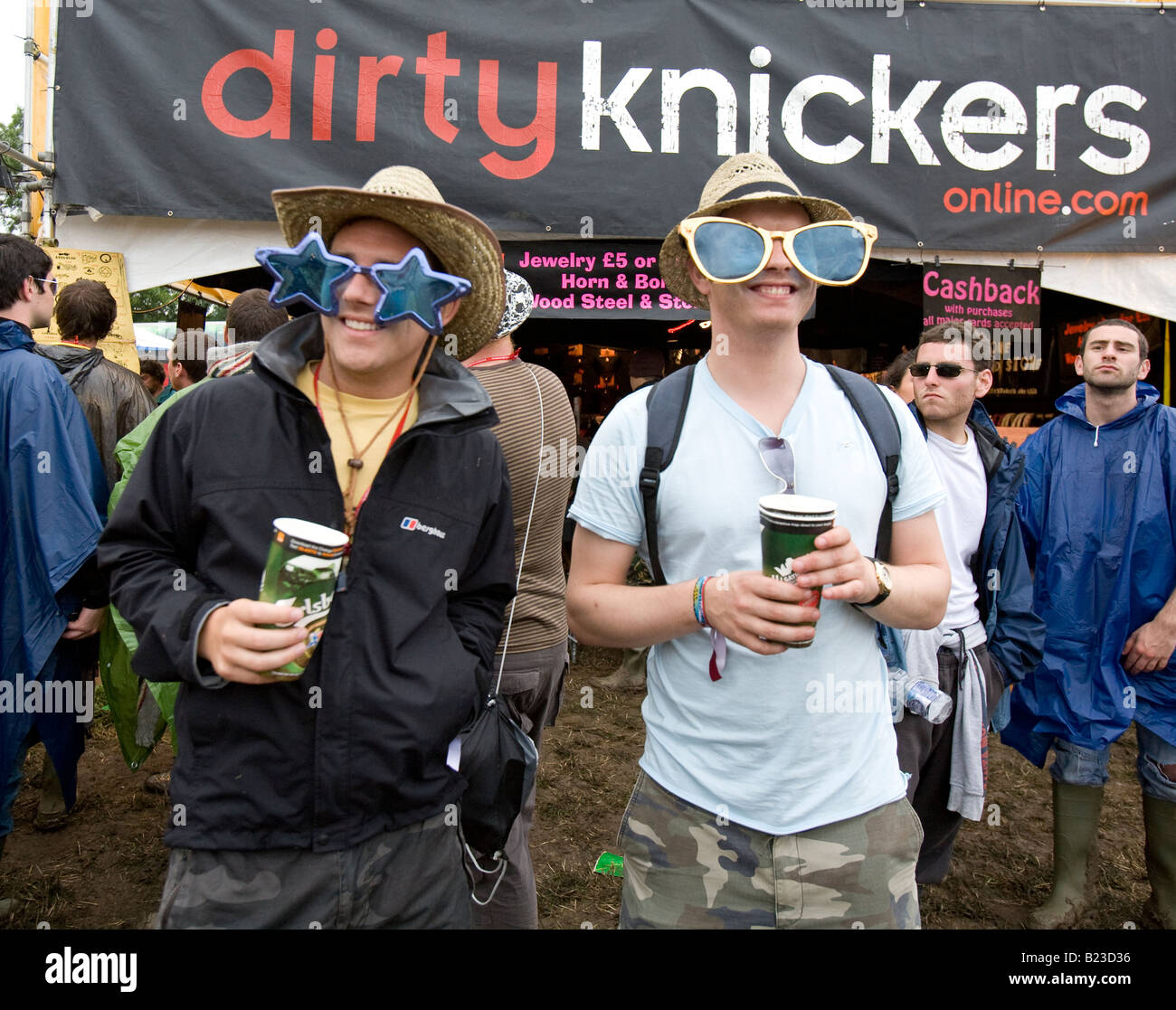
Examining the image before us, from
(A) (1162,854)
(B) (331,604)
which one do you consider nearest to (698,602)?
(B) (331,604)

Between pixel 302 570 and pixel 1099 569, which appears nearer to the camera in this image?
pixel 302 570

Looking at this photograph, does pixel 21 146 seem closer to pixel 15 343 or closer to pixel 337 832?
pixel 15 343

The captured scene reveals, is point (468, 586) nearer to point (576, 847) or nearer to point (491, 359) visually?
point (491, 359)

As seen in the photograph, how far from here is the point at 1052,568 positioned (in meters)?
3.64

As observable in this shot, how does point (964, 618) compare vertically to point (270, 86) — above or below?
below

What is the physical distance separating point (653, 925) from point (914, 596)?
0.91 meters

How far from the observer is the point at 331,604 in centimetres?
157

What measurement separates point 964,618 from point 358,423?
8.12 feet

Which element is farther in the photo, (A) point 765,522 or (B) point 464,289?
(B) point 464,289

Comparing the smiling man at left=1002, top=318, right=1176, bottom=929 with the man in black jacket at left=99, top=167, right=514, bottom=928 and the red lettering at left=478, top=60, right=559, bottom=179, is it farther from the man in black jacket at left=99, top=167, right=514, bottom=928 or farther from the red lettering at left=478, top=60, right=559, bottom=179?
the red lettering at left=478, top=60, right=559, bottom=179

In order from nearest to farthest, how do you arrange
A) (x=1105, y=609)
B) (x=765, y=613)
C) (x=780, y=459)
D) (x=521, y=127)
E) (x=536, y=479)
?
(x=765, y=613) → (x=780, y=459) → (x=536, y=479) → (x=1105, y=609) → (x=521, y=127)

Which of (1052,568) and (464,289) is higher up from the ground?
(464,289)

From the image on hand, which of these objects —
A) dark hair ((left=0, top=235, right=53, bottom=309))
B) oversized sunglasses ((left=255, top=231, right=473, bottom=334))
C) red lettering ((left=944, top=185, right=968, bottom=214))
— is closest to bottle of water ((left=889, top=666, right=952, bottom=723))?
oversized sunglasses ((left=255, top=231, right=473, bottom=334))

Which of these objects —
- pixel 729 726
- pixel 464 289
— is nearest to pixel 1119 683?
pixel 729 726
